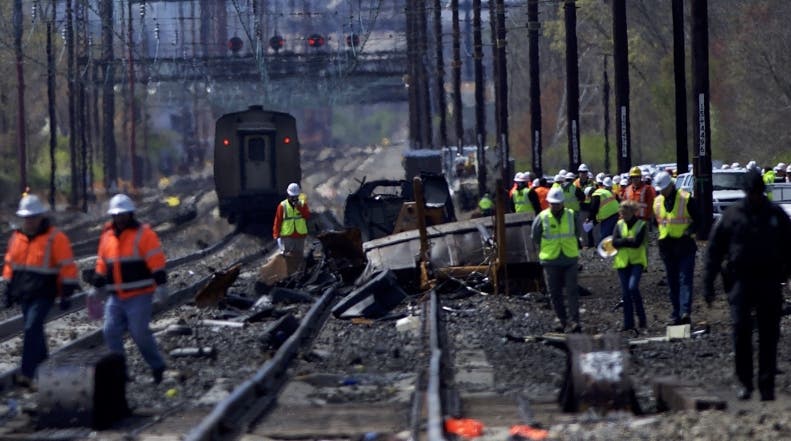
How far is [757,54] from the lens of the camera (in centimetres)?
6562

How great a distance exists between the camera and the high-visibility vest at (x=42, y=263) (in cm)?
1377

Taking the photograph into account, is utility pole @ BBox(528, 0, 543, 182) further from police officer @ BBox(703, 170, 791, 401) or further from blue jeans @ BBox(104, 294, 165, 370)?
police officer @ BBox(703, 170, 791, 401)

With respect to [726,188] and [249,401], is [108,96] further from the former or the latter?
[249,401]

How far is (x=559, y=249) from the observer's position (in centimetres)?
1778

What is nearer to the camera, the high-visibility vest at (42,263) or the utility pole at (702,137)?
the high-visibility vest at (42,263)

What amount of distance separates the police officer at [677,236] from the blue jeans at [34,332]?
23.3 feet

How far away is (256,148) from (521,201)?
19.0 m

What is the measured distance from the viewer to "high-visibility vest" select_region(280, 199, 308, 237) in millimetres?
26438

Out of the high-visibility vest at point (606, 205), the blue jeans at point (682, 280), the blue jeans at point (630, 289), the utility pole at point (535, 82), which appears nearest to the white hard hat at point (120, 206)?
the blue jeans at point (630, 289)

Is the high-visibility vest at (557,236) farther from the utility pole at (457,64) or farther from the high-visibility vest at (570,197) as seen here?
the utility pole at (457,64)

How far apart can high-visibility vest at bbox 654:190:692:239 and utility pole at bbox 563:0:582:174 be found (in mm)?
21039

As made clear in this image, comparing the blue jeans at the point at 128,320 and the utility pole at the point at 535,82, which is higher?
the utility pole at the point at 535,82

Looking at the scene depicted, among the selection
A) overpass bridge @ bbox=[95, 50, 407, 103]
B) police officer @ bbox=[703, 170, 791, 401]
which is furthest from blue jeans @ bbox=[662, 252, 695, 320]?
overpass bridge @ bbox=[95, 50, 407, 103]

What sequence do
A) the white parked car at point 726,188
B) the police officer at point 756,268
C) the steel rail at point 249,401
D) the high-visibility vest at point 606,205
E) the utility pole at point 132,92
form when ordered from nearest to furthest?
1. the steel rail at point 249,401
2. the police officer at point 756,268
3. the high-visibility vest at point 606,205
4. the white parked car at point 726,188
5. the utility pole at point 132,92
